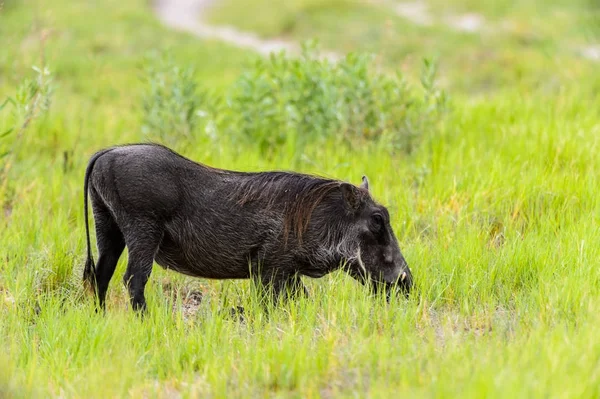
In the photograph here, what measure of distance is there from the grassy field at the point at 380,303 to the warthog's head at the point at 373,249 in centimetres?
12

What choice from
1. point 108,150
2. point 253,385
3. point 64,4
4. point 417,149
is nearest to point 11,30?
point 64,4

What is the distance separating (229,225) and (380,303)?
0.84 metres

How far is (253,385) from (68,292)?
163 centimetres

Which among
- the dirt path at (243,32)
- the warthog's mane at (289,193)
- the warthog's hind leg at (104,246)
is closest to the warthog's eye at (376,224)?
the warthog's mane at (289,193)

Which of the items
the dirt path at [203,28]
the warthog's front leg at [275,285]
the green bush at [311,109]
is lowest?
the warthog's front leg at [275,285]

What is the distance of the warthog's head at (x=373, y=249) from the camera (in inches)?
162

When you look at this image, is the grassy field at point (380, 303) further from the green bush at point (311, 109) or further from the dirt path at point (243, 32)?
the dirt path at point (243, 32)

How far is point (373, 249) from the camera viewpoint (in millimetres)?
4125

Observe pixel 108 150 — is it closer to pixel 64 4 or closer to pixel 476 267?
pixel 476 267

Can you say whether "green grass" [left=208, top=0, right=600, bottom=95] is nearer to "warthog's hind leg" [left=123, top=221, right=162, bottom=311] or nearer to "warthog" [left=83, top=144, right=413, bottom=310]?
"warthog" [left=83, top=144, right=413, bottom=310]

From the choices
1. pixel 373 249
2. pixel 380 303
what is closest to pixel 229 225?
pixel 373 249

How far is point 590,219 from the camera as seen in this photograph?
4887 mm

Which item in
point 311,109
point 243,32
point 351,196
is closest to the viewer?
point 351,196

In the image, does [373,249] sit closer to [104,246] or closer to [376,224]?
[376,224]
